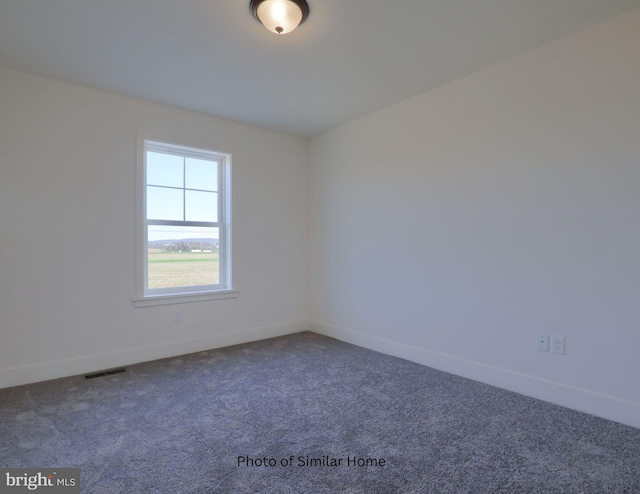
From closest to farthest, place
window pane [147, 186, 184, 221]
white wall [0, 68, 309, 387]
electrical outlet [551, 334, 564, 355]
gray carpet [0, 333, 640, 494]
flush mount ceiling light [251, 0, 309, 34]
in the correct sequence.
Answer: gray carpet [0, 333, 640, 494], flush mount ceiling light [251, 0, 309, 34], electrical outlet [551, 334, 564, 355], white wall [0, 68, 309, 387], window pane [147, 186, 184, 221]

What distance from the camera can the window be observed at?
11.2 feet

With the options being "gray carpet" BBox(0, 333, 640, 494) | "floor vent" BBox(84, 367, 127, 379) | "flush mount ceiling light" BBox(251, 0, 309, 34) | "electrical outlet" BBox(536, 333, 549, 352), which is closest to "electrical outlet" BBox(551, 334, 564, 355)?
"electrical outlet" BBox(536, 333, 549, 352)

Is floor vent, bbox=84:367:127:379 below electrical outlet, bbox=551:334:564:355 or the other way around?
below

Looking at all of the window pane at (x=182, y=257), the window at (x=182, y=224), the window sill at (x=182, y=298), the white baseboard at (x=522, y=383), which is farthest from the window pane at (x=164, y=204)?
the white baseboard at (x=522, y=383)

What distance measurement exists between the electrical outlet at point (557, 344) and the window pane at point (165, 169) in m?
3.60

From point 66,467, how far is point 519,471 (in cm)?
222

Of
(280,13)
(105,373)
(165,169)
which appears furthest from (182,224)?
(280,13)

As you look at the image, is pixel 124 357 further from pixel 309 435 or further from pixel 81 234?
pixel 309 435

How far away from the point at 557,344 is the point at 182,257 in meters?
3.41

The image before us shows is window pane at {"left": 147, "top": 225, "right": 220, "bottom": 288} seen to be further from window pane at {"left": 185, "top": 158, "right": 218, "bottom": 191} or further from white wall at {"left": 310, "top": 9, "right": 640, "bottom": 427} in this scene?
white wall at {"left": 310, "top": 9, "right": 640, "bottom": 427}

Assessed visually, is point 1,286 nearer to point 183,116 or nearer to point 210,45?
point 183,116

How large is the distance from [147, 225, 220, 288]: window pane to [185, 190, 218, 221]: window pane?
13 centimetres

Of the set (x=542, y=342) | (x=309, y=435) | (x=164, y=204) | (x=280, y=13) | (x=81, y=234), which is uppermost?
(x=280, y=13)

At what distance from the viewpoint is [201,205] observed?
3.81 meters
